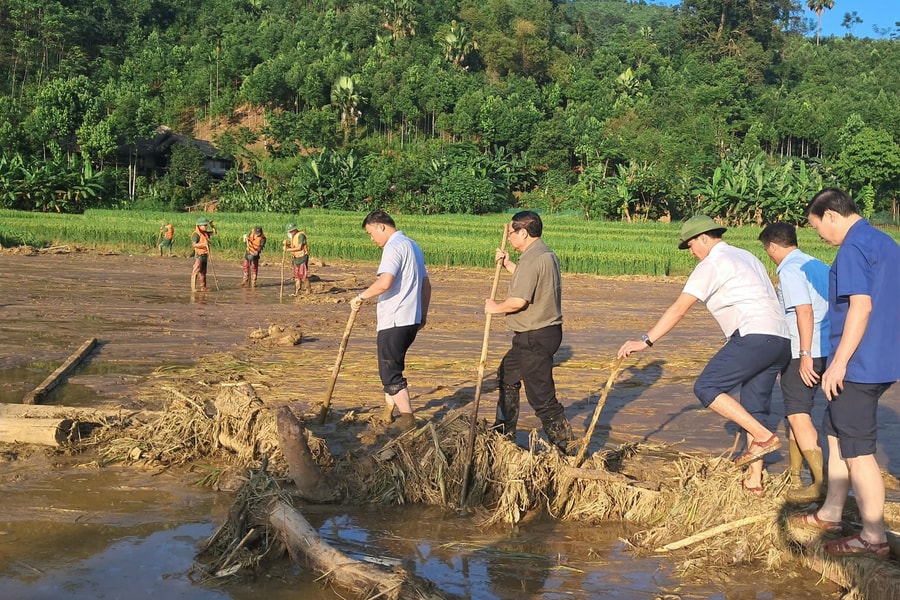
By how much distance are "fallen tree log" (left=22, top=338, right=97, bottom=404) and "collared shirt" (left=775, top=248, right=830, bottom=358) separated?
6.07m

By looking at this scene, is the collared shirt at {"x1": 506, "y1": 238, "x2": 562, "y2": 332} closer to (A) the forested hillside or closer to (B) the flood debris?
(B) the flood debris

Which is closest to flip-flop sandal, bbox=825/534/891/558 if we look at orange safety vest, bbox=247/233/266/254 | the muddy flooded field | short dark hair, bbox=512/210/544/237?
the muddy flooded field

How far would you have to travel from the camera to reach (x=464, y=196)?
156 feet

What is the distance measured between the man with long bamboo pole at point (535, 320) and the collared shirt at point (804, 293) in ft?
4.90

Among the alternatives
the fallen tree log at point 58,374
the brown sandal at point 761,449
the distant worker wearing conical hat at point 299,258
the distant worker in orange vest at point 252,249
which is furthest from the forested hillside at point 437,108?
the brown sandal at point 761,449

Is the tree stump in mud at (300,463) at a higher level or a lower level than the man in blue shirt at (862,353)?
lower

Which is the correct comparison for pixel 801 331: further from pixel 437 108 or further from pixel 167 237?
pixel 437 108

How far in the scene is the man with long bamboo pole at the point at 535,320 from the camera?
6141 mm

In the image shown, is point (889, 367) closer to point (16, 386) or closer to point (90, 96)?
point (16, 386)

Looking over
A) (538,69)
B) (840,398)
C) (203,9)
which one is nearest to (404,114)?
(538,69)

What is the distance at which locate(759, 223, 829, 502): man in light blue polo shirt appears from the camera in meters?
5.61

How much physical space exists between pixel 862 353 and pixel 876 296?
0.96 ft

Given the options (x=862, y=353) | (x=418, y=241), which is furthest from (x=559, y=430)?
(x=418, y=241)

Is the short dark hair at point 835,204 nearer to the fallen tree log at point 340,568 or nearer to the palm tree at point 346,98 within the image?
the fallen tree log at point 340,568
